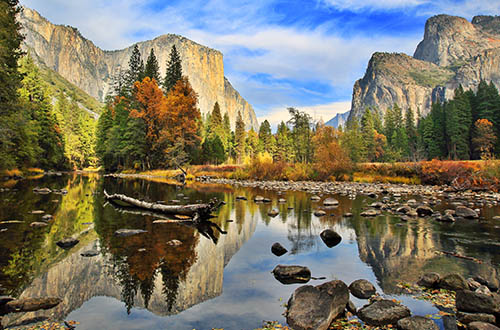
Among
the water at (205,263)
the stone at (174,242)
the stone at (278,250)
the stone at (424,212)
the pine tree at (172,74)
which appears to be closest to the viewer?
the water at (205,263)

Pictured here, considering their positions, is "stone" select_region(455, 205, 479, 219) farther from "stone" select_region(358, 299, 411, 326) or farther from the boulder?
"stone" select_region(358, 299, 411, 326)

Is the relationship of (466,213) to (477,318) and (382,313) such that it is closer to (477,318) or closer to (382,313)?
(477,318)

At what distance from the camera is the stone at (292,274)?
15.0 ft

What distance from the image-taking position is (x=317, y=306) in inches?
127

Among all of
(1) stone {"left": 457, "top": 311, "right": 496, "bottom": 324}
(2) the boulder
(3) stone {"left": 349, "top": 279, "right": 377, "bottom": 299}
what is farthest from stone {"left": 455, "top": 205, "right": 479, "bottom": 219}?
(1) stone {"left": 457, "top": 311, "right": 496, "bottom": 324}

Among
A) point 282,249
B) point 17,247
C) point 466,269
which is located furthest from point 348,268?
point 17,247

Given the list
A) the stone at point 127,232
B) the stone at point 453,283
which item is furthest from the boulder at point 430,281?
the stone at point 127,232

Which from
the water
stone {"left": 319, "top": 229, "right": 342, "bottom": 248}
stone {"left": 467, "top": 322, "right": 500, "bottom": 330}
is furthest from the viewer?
stone {"left": 319, "top": 229, "right": 342, "bottom": 248}

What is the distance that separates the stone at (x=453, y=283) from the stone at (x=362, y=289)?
1049 millimetres

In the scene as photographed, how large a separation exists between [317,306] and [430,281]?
7.23ft

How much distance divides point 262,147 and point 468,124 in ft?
160

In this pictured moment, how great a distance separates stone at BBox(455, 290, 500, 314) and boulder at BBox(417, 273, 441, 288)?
0.76m

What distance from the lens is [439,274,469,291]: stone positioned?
4.01 metres

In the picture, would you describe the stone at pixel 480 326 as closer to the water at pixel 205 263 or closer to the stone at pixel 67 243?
the water at pixel 205 263
